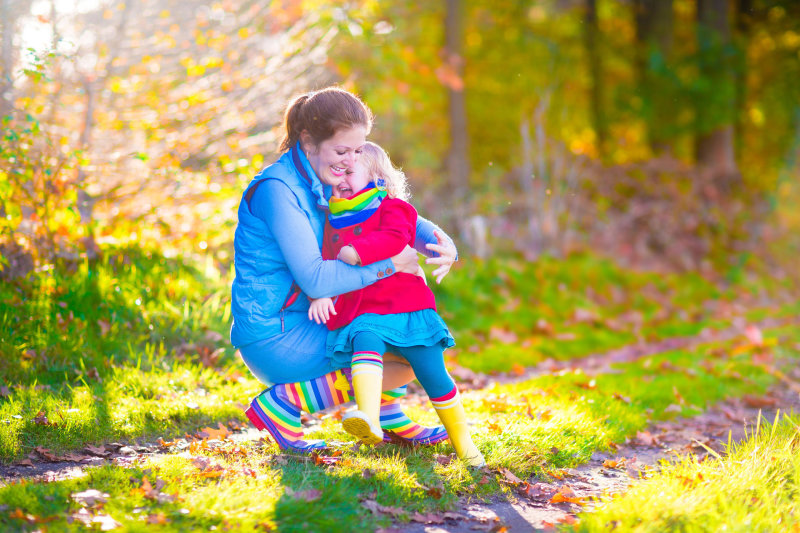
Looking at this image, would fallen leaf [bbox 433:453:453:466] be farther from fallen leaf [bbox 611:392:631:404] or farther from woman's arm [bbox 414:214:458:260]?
fallen leaf [bbox 611:392:631:404]

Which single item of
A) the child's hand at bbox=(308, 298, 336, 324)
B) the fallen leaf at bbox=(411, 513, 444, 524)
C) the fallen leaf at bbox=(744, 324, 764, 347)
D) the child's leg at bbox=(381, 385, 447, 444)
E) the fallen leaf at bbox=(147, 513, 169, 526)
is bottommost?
the fallen leaf at bbox=(744, 324, 764, 347)

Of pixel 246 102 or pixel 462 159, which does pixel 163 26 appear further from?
pixel 462 159

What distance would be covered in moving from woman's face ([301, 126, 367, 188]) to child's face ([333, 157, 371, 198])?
2cm

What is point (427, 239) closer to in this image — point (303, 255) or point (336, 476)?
Result: point (303, 255)

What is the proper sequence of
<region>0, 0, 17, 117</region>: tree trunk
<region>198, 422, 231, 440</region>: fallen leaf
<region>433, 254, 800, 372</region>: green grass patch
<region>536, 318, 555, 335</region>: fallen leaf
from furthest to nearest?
<region>536, 318, 555, 335</region>: fallen leaf < <region>433, 254, 800, 372</region>: green grass patch < <region>0, 0, 17, 117</region>: tree trunk < <region>198, 422, 231, 440</region>: fallen leaf

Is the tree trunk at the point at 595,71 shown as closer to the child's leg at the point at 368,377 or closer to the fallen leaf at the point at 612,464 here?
the fallen leaf at the point at 612,464

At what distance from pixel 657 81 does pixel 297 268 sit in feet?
46.2

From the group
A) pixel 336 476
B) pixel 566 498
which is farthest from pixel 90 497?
pixel 566 498

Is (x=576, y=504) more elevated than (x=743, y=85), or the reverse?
(x=743, y=85)

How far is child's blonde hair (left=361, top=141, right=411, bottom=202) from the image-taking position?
12.1 feet

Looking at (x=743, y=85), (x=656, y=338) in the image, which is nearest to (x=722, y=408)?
(x=656, y=338)

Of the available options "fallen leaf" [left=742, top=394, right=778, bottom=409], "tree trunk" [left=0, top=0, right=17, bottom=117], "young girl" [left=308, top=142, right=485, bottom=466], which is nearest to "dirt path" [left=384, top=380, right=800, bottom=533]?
"fallen leaf" [left=742, top=394, right=778, bottom=409]

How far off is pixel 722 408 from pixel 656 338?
9.98 ft

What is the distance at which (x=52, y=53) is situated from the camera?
543 cm
